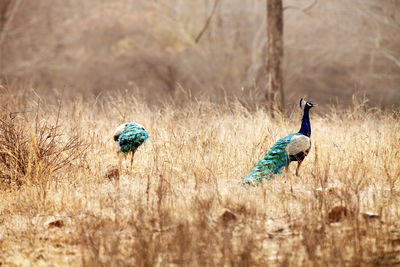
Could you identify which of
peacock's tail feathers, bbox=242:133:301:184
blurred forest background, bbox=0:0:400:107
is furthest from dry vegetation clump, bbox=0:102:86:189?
blurred forest background, bbox=0:0:400:107

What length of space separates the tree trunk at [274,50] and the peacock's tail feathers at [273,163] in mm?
4994

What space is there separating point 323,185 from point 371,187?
2.40ft

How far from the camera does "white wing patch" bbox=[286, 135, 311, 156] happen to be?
431cm

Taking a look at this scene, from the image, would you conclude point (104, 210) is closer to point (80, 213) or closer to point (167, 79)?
point (80, 213)

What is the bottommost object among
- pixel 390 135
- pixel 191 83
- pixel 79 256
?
pixel 79 256

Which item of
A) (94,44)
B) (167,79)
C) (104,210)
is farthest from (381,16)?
(104,210)

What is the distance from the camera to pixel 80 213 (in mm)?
3771

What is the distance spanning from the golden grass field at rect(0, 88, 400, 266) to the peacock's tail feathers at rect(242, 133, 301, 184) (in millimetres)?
109

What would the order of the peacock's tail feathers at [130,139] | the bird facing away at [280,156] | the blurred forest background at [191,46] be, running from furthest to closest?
the blurred forest background at [191,46], the peacock's tail feathers at [130,139], the bird facing away at [280,156]

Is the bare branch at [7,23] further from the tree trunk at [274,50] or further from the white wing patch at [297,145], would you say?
the white wing patch at [297,145]

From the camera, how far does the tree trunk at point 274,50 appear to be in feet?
30.8

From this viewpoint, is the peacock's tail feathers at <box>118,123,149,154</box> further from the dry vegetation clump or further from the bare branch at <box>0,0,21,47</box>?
the bare branch at <box>0,0,21,47</box>

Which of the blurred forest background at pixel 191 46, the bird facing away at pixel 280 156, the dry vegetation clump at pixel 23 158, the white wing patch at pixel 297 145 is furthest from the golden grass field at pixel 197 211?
the blurred forest background at pixel 191 46

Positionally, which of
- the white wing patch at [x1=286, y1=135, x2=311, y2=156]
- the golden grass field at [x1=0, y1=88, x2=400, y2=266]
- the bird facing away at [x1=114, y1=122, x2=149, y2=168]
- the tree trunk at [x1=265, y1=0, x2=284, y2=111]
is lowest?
the golden grass field at [x1=0, y1=88, x2=400, y2=266]
